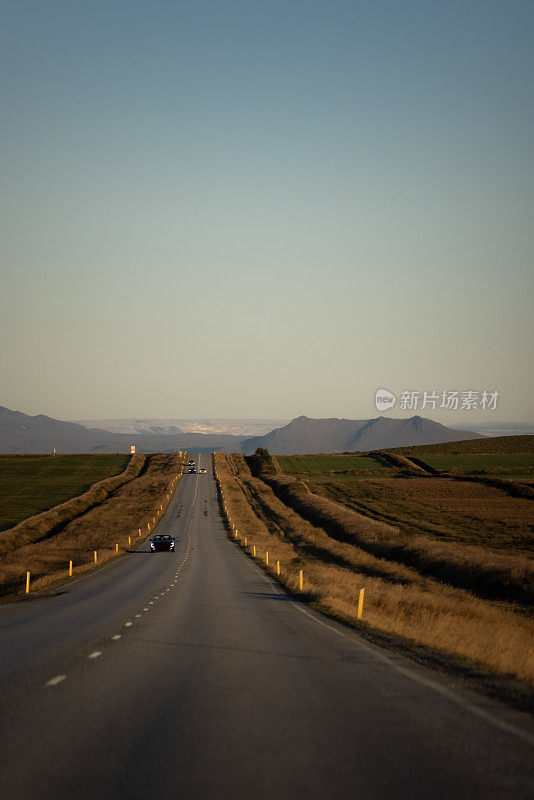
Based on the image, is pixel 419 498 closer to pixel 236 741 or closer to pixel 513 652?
pixel 513 652

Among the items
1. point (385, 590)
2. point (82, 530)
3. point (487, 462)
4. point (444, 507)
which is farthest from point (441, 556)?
point (487, 462)

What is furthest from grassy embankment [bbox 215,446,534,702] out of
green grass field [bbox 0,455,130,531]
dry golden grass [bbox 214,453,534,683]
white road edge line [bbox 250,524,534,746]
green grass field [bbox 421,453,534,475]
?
green grass field [bbox 421,453,534,475]

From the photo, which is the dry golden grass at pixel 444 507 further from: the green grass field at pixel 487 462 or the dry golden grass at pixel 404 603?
the green grass field at pixel 487 462

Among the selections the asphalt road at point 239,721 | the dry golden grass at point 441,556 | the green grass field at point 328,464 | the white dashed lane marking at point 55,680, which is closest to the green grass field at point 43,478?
the dry golden grass at point 441,556

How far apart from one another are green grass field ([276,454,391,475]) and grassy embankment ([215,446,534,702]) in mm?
39438

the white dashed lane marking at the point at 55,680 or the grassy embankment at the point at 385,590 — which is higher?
the white dashed lane marking at the point at 55,680

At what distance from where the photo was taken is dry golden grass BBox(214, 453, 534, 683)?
1462cm

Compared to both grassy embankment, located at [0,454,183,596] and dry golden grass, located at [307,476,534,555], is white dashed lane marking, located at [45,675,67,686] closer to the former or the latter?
grassy embankment, located at [0,454,183,596]

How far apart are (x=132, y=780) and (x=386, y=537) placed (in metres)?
44.3

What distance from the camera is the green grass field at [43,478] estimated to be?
3046 inches

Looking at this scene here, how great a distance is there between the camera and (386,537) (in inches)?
1909

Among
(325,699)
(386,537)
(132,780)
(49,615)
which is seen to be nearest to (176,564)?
(386,537)

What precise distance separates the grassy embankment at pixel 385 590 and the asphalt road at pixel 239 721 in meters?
1.93

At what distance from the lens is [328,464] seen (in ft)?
416
